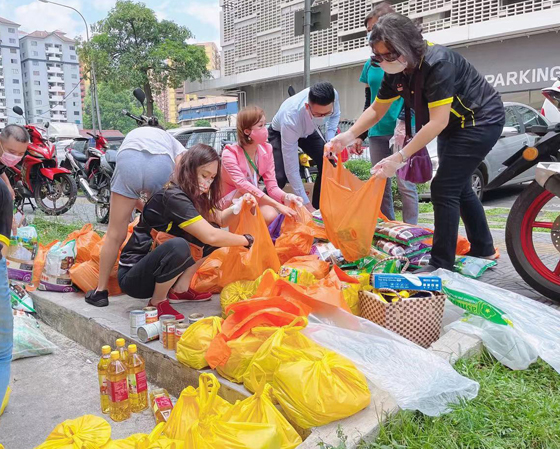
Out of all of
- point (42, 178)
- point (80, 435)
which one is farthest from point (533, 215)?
point (42, 178)

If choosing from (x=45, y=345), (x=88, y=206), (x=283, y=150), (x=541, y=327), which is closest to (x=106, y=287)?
(x=45, y=345)

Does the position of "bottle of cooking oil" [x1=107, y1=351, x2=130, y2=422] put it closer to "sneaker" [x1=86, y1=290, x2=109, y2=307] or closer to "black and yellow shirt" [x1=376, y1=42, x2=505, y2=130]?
"sneaker" [x1=86, y1=290, x2=109, y2=307]

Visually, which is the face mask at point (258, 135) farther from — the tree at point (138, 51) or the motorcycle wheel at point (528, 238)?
the tree at point (138, 51)

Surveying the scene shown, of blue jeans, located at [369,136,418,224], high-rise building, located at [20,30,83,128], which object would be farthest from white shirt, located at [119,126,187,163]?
high-rise building, located at [20,30,83,128]

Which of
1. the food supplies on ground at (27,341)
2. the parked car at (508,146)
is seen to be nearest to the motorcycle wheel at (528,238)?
the food supplies on ground at (27,341)

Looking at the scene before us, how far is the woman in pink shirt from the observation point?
3.56 m

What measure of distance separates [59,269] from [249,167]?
154 cm

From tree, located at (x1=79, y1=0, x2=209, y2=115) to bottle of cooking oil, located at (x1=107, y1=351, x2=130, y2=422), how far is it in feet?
80.6

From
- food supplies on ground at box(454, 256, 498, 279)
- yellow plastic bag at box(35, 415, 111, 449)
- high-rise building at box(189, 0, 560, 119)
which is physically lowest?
yellow plastic bag at box(35, 415, 111, 449)

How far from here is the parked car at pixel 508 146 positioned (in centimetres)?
745

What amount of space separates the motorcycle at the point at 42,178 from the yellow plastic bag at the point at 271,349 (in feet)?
20.8

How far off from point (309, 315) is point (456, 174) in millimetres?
1278

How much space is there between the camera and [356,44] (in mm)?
20797

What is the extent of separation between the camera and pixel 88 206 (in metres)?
8.92
